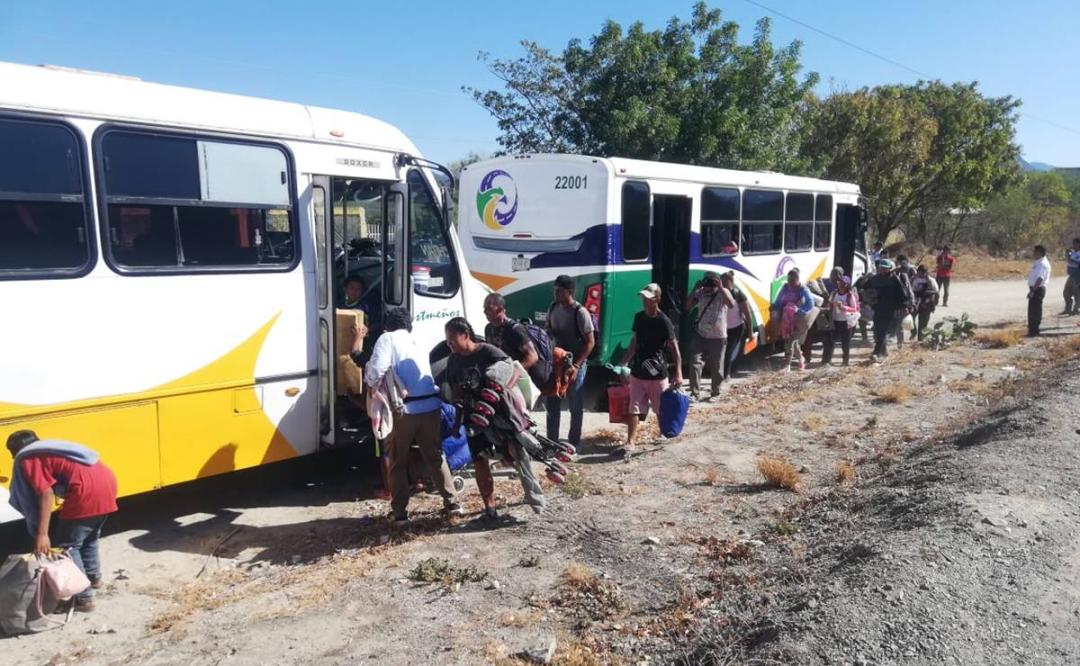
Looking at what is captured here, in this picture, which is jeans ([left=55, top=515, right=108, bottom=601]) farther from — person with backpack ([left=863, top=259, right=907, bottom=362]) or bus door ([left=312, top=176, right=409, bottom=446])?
person with backpack ([left=863, top=259, right=907, bottom=362])

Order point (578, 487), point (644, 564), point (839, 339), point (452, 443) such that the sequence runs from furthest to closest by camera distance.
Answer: point (839, 339)
point (452, 443)
point (578, 487)
point (644, 564)

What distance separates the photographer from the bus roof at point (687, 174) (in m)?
10.1

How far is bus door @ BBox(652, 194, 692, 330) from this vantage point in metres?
11.1

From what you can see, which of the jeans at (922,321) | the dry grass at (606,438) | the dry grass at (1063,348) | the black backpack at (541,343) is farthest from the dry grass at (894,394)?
the black backpack at (541,343)

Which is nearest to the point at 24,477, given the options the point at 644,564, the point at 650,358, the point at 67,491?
the point at 67,491

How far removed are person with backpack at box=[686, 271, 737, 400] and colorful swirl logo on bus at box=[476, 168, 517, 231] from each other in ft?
8.78

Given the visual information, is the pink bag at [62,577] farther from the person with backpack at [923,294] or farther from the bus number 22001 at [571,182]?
the person with backpack at [923,294]

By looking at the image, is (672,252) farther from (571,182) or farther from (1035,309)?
(1035,309)

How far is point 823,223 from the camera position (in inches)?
597

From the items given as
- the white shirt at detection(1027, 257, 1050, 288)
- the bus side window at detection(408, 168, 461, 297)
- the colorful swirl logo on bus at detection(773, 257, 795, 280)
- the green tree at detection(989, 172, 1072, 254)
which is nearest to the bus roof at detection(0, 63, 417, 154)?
the bus side window at detection(408, 168, 461, 297)

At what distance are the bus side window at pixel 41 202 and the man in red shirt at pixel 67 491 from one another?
A: 1064mm

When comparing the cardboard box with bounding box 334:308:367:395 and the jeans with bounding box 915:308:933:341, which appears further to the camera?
the jeans with bounding box 915:308:933:341

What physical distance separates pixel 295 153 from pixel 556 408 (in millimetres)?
3287

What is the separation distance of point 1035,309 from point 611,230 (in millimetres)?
10215
